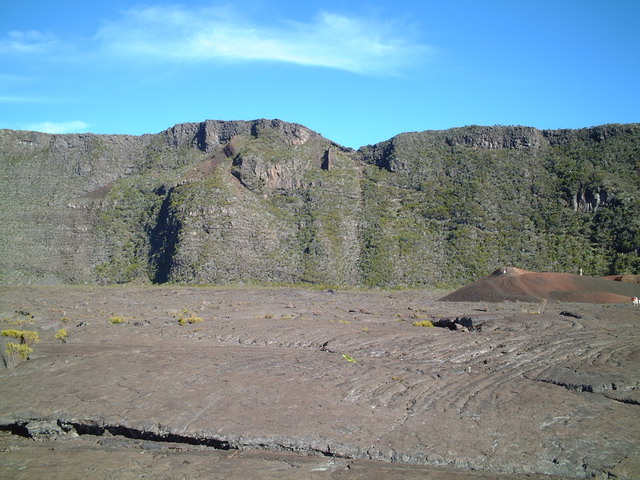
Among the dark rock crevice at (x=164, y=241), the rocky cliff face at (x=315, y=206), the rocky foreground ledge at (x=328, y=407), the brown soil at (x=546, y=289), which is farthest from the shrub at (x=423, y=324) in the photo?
the dark rock crevice at (x=164, y=241)

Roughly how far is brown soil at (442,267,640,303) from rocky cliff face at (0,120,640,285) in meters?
16.8

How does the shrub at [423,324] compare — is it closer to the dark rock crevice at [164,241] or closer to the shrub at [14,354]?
the shrub at [14,354]

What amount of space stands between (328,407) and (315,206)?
5952 cm

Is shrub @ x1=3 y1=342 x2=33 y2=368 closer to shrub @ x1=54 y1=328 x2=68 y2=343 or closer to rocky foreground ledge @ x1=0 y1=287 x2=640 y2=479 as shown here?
rocky foreground ledge @ x1=0 y1=287 x2=640 y2=479

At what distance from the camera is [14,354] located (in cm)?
1342

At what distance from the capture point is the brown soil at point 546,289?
115 ft

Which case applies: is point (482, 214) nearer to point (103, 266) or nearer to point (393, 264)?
point (393, 264)

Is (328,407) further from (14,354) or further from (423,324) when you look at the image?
(423,324)

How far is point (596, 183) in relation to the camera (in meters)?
61.0

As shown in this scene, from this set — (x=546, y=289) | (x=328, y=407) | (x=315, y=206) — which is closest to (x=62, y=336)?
(x=328, y=407)

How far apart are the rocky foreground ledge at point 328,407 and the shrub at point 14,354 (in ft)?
1.20

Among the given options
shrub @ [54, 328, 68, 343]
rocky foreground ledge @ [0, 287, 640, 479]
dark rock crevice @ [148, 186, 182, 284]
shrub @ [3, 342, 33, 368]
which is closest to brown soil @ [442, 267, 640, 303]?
rocky foreground ledge @ [0, 287, 640, 479]

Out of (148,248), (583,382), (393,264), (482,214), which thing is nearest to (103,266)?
(148,248)

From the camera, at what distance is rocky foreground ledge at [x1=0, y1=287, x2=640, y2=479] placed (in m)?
8.05
